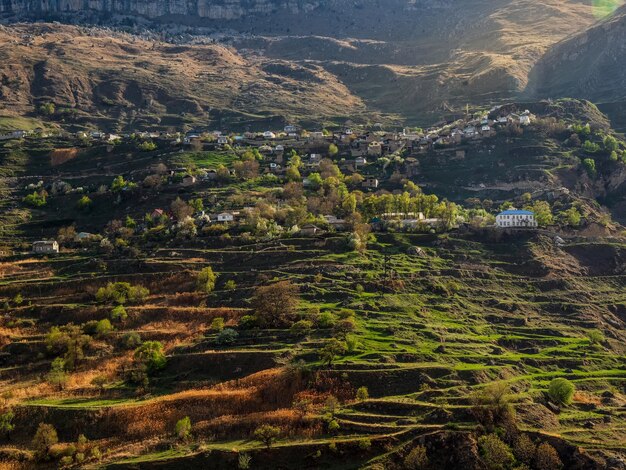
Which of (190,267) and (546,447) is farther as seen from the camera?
(190,267)

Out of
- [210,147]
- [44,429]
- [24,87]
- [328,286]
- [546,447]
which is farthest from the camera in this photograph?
[24,87]

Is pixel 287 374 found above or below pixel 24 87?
below

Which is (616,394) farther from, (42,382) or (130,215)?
(130,215)

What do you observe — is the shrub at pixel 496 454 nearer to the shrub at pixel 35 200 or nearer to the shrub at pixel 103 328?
the shrub at pixel 103 328

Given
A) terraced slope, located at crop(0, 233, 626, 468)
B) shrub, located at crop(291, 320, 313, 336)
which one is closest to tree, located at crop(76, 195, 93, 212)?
terraced slope, located at crop(0, 233, 626, 468)

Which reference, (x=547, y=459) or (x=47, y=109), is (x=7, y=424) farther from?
(x=47, y=109)

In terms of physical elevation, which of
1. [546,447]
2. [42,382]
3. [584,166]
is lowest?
[42,382]

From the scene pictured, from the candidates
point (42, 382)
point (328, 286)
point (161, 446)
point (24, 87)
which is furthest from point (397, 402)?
point (24, 87)
